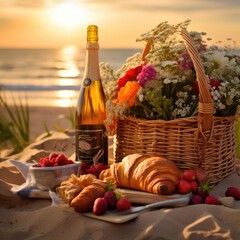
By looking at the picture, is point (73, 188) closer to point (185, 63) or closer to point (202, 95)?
point (202, 95)

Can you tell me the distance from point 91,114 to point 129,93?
0.61m

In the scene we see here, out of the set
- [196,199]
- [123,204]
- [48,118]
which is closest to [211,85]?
[196,199]

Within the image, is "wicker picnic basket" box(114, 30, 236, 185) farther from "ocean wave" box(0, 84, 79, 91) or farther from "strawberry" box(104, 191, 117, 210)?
"ocean wave" box(0, 84, 79, 91)

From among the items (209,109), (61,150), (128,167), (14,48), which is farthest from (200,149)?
(14,48)

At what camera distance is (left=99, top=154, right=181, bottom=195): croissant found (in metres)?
2.70

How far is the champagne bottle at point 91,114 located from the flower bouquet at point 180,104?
5.8 inches

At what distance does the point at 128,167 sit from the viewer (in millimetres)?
2838

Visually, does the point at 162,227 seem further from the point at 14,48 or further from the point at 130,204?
the point at 14,48

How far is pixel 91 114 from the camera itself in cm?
357

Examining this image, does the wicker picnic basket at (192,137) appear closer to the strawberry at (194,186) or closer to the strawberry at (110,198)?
the strawberry at (194,186)

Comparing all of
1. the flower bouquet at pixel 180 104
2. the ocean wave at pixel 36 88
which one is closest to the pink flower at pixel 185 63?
the flower bouquet at pixel 180 104

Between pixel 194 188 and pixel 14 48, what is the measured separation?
33.2 meters

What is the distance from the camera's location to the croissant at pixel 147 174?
2.70 m

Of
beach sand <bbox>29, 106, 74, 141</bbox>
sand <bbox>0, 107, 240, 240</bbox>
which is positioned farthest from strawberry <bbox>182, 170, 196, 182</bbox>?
beach sand <bbox>29, 106, 74, 141</bbox>
